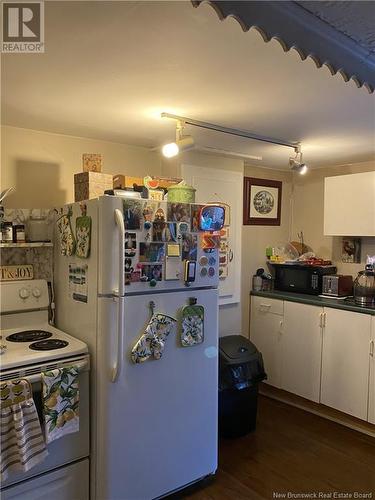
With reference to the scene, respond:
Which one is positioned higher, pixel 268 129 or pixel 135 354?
pixel 268 129

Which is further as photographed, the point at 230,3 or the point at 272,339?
the point at 272,339

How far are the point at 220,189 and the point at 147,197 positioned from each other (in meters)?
1.25

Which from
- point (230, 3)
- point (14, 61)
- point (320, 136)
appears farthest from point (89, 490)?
point (320, 136)

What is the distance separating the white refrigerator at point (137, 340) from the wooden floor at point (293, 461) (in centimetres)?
20

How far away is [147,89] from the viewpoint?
1.84 meters

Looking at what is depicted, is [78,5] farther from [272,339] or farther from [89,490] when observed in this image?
[272,339]

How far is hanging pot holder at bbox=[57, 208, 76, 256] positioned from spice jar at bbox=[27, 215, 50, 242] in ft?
0.47

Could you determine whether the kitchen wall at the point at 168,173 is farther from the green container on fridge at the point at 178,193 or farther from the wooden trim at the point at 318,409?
the green container on fridge at the point at 178,193

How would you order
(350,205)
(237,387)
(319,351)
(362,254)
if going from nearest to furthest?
(237,387)
(319,351)
(350,205)
(362,254)

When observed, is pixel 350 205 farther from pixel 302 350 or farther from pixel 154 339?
pixel 154 339

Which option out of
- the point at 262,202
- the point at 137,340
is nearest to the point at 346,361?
the point at 262,202

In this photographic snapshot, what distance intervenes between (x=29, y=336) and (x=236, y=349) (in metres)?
1.48

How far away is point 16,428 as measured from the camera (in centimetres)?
174

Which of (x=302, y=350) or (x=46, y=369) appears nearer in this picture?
(x=46, y=369)
